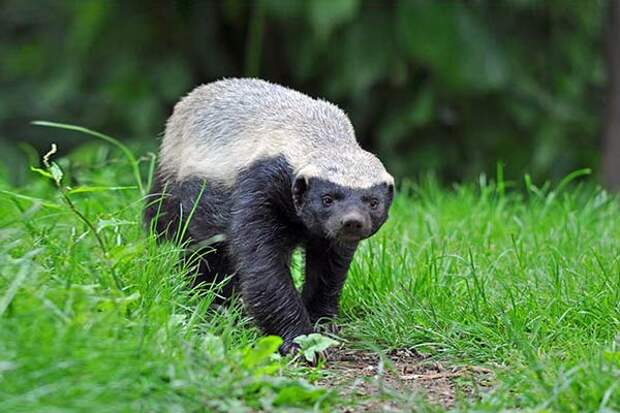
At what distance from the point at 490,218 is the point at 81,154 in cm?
326

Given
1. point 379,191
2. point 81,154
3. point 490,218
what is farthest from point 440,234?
point 81,154

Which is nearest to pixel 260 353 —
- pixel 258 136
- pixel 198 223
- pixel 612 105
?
pixel 198 223

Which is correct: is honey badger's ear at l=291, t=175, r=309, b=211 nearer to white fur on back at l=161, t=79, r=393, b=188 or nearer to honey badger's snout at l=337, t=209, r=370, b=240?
white fur on back at l=161, t=79, r=393, b=188

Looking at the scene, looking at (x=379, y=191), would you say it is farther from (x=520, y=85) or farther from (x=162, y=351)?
(x=520, y=85)

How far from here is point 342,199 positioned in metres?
4.89

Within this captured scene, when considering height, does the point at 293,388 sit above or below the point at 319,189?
below

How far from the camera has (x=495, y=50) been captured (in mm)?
9180

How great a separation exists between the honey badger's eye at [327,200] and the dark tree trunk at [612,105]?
4.88 m

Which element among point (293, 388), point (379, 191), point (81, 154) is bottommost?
point (81, 154)

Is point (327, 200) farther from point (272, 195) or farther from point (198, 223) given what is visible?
point (198, 223)

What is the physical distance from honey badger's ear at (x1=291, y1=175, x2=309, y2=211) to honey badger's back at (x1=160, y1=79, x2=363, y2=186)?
102mm

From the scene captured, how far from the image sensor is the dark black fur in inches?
194

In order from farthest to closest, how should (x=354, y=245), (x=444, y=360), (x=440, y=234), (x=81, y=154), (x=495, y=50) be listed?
(x=495, y=50) < (x=81, y=154) < (x=440, y=234) < (x=354, y=245) < (x=444, y=360)

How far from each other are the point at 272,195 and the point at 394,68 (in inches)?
171
